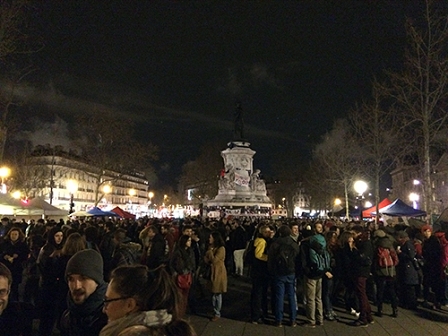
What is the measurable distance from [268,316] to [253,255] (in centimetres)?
158

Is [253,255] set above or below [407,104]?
below

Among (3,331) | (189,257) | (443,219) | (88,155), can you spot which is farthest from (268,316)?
(88,155)

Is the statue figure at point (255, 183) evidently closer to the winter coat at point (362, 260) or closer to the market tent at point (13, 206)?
the market tent at point (13, 206)

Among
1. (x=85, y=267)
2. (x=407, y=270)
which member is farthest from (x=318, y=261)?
(x=85, y=267)

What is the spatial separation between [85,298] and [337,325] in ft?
22.0

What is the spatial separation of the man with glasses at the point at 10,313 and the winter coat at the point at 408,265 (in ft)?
30.2

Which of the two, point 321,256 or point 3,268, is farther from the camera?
point 321,256

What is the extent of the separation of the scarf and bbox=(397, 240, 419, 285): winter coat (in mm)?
9466

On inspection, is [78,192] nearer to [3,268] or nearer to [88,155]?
[88,155]

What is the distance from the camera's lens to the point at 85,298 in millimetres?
3396

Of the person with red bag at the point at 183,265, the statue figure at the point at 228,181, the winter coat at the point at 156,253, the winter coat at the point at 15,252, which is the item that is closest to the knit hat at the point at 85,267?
the person with red bag at the point at 183,265

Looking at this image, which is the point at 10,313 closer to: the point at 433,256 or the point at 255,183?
the point at 433,256

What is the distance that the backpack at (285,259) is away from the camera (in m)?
8.25

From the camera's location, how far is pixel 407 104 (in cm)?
1970
